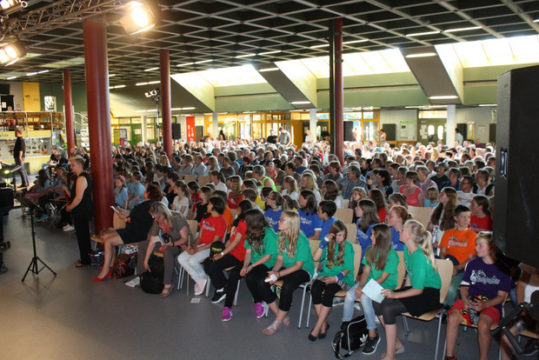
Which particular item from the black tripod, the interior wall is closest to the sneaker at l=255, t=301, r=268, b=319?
the black tripod

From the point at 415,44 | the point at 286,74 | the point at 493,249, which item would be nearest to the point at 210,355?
the point at 493,249

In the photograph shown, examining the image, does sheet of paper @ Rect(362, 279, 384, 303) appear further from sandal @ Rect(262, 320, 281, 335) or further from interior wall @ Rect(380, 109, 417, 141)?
interior wall @ Rect(380, 109, 417, 141)

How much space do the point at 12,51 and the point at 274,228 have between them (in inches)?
353

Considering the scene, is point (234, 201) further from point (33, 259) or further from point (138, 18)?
point (138, 18)

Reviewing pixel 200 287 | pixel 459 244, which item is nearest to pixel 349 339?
pixel 459 244

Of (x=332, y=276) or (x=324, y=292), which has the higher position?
(x=332, y=276)

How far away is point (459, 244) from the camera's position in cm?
494

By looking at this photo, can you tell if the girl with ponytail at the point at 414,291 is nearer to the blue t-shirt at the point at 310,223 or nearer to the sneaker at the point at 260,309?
the sneaker at the point at 260,309

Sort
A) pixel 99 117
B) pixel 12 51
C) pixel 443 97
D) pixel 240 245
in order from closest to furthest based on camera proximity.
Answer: pixel 240 245
pixel 99 117
pixel 12 51
pixel 443 97

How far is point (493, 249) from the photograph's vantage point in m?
4.05

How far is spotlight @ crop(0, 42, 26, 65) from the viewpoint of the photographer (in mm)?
10906

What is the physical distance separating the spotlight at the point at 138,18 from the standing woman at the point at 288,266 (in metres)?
5.25

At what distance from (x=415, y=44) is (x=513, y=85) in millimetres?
14815

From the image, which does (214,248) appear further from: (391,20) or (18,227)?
(391,20)
